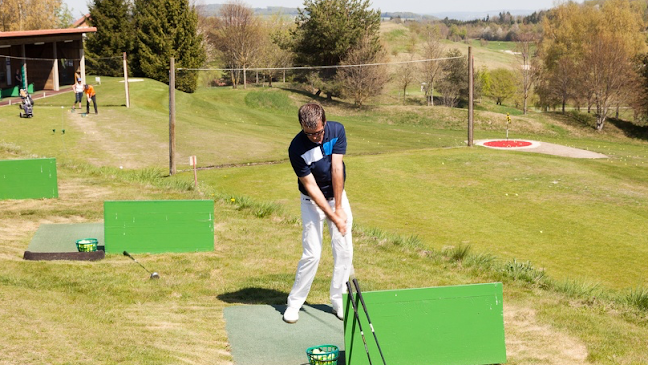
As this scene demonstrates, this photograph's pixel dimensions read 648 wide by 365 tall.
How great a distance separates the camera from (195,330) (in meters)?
8.11

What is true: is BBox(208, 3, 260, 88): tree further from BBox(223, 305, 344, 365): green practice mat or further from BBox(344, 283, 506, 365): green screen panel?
BBox(344, 283, 506, 365): green screen panel

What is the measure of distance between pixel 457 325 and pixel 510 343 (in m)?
1.32

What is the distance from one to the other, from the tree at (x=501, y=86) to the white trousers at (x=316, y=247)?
100500 mm

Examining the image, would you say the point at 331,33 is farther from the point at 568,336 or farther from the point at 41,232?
the point at 568,336

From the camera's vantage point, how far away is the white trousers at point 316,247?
795cm

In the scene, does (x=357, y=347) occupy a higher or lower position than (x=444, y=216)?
higher

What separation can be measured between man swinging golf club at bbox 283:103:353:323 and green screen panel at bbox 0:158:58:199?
435 inches

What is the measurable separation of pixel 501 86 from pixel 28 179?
96.3 m

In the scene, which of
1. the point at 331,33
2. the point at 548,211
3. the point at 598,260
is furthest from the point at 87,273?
the point at 331,33

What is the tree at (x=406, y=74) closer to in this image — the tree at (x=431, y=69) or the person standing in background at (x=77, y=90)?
the tree at (x=431, y=69)

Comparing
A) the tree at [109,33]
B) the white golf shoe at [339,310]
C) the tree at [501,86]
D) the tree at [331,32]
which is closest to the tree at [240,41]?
the tree at [331,32]

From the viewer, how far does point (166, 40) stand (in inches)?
2441

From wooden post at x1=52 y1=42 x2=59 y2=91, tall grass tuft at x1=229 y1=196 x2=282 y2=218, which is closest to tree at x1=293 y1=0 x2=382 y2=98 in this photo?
wooden post at x1=52 y1=42 x2=59 y2=91

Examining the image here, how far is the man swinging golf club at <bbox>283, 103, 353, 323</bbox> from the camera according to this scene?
24.7 feet
